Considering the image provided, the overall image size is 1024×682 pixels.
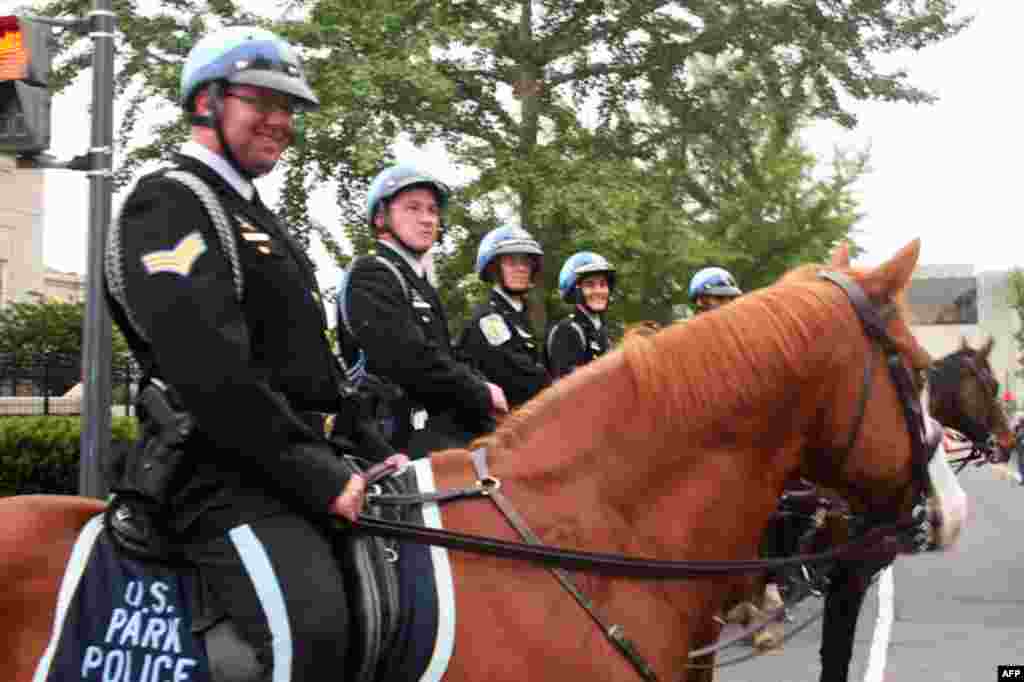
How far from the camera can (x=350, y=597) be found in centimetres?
268

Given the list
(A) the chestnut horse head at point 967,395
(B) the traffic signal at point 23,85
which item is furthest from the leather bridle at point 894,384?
(A) the chestnut horse head at point 967,395

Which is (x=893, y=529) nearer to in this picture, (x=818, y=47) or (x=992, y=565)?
(x=992, y=565)

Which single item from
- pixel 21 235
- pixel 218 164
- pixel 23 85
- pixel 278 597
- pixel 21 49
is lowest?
pixel 278 597

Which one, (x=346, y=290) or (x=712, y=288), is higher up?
(x=712, y=288)

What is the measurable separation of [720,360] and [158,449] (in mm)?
1524

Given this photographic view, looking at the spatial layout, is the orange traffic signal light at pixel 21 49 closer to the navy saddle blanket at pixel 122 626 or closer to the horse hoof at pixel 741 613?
the navy saddle blanket at pixel 122 626

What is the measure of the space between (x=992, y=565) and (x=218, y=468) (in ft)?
41.2

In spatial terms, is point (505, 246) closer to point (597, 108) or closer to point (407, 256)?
point (407, 256)

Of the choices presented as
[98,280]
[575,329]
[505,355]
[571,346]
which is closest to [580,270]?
[575,329]

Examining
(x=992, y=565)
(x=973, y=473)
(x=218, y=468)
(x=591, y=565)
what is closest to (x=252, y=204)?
(x=218, y=468)

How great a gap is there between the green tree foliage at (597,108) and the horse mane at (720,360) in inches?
315

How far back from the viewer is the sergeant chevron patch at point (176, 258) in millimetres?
2578

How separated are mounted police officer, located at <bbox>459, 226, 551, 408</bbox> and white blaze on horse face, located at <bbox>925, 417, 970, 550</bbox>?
3.64 metres

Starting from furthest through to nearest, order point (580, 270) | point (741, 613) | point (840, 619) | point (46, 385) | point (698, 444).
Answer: point (46, 385), point (580, 270), point (840, 619), point (741, 613), point (698, 444)
